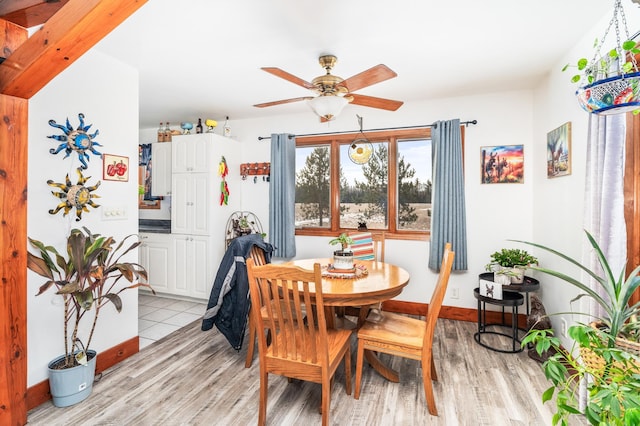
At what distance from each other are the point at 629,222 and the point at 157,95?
4.11 meters

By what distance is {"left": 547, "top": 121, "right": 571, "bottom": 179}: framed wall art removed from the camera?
252cm

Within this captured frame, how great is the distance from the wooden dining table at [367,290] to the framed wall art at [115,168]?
6.08 feet

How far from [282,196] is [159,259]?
1.85 m

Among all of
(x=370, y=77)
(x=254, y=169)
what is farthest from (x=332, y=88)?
(x=254, y=169)

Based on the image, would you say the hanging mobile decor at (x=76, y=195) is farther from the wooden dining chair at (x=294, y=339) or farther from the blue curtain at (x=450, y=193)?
the blue curtain at (x=450, y=193)

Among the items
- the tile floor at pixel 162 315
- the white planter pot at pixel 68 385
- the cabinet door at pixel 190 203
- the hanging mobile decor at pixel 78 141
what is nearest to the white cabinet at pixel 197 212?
the cabinet door at pixel 190 203

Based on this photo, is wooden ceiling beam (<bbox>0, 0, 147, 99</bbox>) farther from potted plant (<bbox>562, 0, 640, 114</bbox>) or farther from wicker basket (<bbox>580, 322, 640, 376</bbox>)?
wicker basket (<bbox>580, 322, 640, 376</bbox>)

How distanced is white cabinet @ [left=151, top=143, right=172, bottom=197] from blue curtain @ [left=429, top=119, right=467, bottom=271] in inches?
135

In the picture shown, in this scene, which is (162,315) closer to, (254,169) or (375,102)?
(254,169)

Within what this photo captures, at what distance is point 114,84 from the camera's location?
2.64 m

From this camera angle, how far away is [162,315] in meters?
3.75

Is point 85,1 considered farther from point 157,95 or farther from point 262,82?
point 157,95

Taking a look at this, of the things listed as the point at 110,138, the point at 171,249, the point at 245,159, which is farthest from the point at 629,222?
the point at 171,249

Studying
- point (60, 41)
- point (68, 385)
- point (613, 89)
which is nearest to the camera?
point (613, 89)
